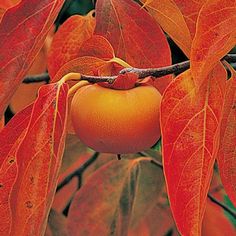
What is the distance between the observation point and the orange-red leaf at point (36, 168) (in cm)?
74

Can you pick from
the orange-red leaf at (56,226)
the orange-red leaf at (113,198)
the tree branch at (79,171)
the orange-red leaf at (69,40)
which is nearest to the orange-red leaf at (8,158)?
the orange-red leaf at (69,40)

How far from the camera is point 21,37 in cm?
82

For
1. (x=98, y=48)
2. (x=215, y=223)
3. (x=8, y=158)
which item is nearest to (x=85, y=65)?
(x=98, y=48)

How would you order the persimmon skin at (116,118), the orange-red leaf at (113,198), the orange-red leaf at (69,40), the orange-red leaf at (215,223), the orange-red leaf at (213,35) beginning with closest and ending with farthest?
the orange-red leaf at (213,35) → the persimmon skin at (116,118) → the orange-red leaf at (69,40) → the orange-red leaf at (113,198) → the orange-red leaf at (215,223)

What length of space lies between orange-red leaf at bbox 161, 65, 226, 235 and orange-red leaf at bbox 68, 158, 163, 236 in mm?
526

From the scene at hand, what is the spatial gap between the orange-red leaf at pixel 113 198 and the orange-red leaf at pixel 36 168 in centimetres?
50

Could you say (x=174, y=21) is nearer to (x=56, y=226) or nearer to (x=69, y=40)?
(x=69, y=40)

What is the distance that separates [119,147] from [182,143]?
0.09 m

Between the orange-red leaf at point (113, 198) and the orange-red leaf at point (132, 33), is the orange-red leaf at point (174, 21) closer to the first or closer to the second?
the orange-red leaf at point (132, 33)

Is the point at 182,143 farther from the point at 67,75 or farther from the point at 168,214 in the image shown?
the point at 168,214

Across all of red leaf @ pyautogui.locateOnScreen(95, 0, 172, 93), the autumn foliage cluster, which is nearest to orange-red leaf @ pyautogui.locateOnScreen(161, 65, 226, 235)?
the autumn foliage cluster

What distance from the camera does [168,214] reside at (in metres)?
1.50

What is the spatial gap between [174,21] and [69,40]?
1.18 ft

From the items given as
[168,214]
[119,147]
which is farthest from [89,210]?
[119,147]
